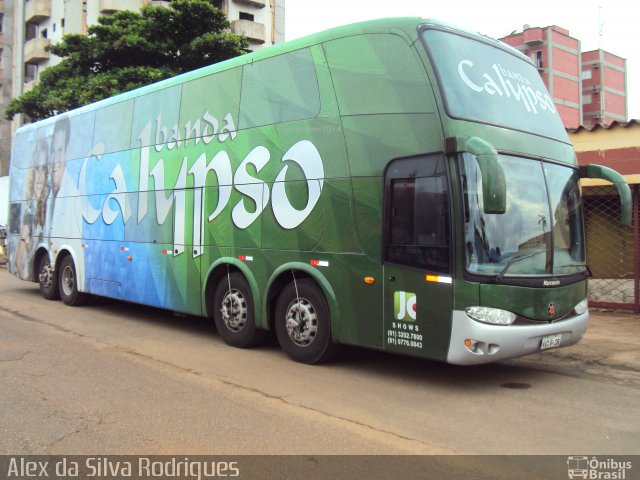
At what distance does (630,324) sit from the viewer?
9523mm

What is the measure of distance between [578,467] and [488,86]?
397 cm

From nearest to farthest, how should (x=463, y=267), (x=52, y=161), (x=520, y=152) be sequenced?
(x=463, y=267), (x=520, y=152), (x=52, y=161)

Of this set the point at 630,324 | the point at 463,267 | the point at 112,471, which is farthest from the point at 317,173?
the point at 630,324

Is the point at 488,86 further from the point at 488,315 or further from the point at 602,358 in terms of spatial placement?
the point at 602,358

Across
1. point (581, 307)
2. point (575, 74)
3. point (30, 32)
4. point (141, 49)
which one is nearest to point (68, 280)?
point (581, 307)

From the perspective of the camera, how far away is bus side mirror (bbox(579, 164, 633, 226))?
657cm

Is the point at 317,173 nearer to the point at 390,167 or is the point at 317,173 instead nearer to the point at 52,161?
the point at 390,167

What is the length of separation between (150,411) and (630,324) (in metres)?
8.16

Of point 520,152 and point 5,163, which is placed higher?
point 5,163

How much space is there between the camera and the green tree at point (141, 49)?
70.9ft

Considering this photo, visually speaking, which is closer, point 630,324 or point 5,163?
point 630,324

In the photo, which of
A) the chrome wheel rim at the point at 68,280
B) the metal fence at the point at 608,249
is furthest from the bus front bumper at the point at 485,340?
the chrome wheel rim at the point at 68,280

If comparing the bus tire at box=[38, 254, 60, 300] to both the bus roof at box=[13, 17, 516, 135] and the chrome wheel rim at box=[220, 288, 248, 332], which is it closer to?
the bus roof at box=[13, 17, 516, 135]

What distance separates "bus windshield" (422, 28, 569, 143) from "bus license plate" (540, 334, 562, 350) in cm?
230
